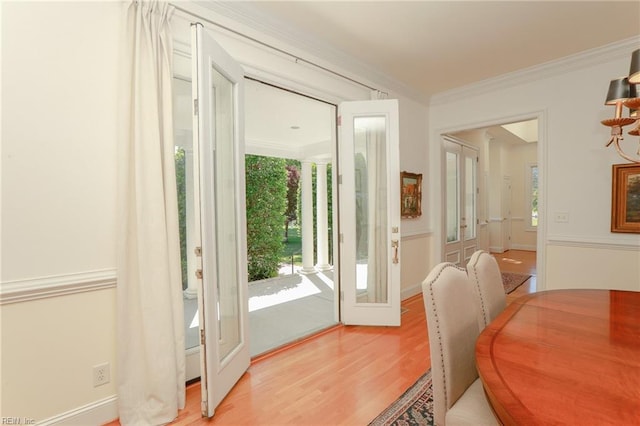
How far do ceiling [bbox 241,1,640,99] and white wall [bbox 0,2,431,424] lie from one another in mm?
1251

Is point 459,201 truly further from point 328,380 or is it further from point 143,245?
point 143,245

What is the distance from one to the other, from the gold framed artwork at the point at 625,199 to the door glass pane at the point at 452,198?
201 cm

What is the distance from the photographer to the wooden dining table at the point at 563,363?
81cm

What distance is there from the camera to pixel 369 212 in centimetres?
343

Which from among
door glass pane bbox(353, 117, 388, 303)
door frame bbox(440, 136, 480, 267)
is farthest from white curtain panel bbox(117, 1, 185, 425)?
door frame bbox(440, 136, 480, 267)

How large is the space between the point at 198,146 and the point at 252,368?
1.81 metres

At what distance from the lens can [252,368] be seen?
8.07ft

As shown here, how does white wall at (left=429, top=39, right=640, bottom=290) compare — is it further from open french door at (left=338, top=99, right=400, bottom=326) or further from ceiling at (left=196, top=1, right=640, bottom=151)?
open french door at (left=338, top=99, right=400, bottom=326)

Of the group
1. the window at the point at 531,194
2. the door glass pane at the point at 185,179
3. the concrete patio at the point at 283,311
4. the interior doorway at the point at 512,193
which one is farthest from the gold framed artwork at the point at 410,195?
the window at the point at 531,194

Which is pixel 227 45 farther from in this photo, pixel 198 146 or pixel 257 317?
pixel 257 317

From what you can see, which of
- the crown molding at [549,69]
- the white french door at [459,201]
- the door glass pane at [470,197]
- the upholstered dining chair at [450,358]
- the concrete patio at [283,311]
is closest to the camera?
the upholstered dining chair at [450,358]

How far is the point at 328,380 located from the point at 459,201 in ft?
12.8

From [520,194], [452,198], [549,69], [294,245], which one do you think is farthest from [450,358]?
[520,194]

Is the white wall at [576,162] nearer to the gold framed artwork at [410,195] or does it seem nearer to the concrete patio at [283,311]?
the gold framed artwork at [410,195]
